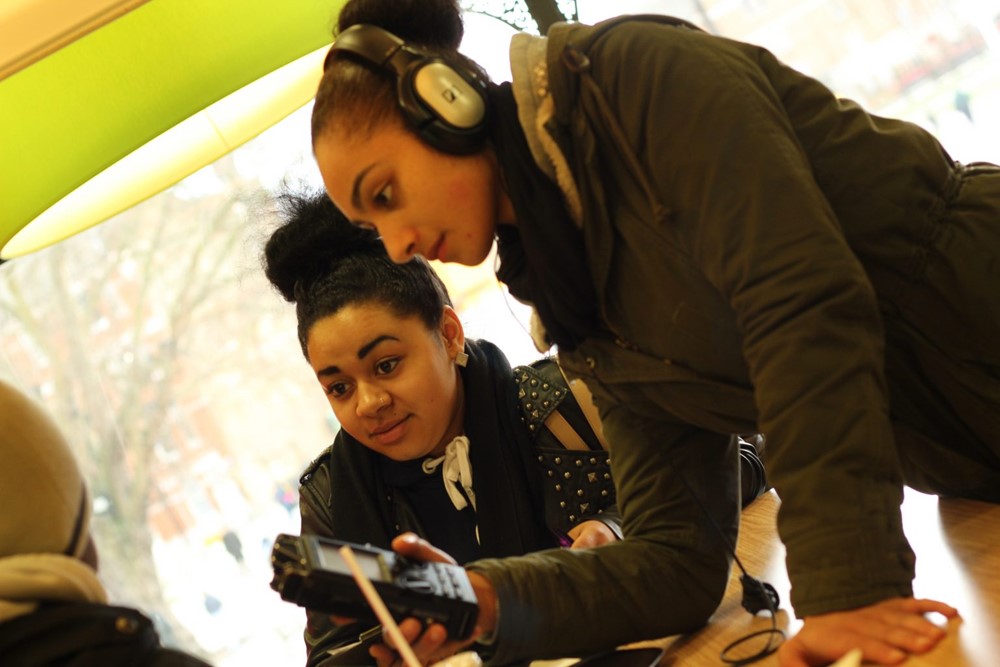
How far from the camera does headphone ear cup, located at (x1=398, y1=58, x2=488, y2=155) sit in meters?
0.92

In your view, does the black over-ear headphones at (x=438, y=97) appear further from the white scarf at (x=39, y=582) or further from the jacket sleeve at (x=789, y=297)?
the white scarf at (x=39, y=582)

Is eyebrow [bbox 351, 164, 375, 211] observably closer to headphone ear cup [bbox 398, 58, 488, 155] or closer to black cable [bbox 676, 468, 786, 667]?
headphone ear cup [bbox 398, 58, 488, 155]

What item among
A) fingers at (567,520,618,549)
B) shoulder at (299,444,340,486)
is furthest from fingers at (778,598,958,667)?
shoulder at (299,444,340,486)

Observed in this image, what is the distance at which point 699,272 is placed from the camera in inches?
34.3

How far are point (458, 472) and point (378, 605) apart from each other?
911 millimetres

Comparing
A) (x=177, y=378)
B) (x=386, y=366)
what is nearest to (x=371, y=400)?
(x=386, y=366)

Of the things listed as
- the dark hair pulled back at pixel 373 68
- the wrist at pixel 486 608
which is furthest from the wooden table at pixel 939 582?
the dark hair pulled back at pixel 373 68

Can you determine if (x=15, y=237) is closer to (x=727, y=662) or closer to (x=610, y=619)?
(x=610, y=619)

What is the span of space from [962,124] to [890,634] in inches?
64.4

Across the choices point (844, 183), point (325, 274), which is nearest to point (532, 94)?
point (844, 183)

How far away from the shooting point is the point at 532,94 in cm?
91

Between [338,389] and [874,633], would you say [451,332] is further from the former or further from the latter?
[874,633]

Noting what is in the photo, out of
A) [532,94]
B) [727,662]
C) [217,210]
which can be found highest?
[217,210]

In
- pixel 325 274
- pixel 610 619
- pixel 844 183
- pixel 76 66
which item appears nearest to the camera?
pixel 844 183
